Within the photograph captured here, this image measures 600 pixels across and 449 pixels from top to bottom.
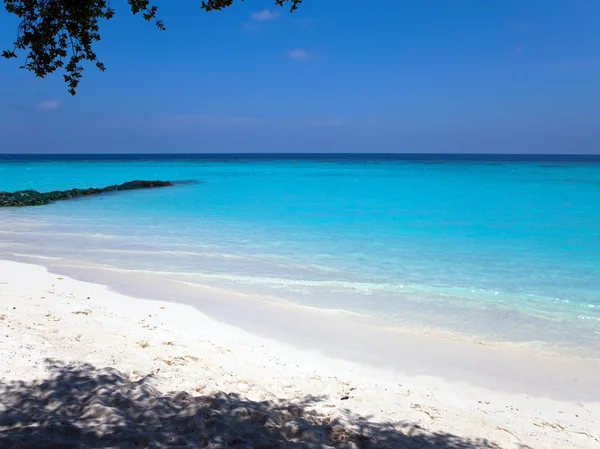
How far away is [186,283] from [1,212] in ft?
53.4

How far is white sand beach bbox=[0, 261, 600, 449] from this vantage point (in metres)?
4.16

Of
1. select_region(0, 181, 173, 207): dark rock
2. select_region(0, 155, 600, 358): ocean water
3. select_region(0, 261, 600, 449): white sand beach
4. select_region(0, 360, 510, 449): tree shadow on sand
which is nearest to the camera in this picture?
select_region(0, 360, 510, 449): tree shadow on sand

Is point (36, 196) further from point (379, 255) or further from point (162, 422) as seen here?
point (162, 422)

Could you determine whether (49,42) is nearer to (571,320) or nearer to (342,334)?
(342,334)

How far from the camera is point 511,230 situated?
18.7 metres

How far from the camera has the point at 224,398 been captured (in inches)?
193

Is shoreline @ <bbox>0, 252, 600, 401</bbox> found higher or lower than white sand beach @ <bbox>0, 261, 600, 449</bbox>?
lower

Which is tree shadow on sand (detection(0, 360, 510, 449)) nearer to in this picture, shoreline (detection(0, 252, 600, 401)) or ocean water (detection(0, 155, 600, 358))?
shoreline (detection(0, 252, 600, 401))

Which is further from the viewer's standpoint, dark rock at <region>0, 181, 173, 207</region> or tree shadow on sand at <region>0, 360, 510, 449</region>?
dark rock at <region>0, 181, 173, 207</region>

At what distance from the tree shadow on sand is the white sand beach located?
1 centimetres

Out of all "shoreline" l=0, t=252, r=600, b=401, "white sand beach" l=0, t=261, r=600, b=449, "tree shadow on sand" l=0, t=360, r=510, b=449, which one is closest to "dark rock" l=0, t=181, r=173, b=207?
"shoreline" l=0, t=252, r=600, b=401

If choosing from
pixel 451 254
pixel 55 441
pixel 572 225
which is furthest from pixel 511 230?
pixel 55 441

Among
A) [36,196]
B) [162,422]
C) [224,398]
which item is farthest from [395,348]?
[36,196]

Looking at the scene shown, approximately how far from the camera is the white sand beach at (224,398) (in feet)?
13.6
